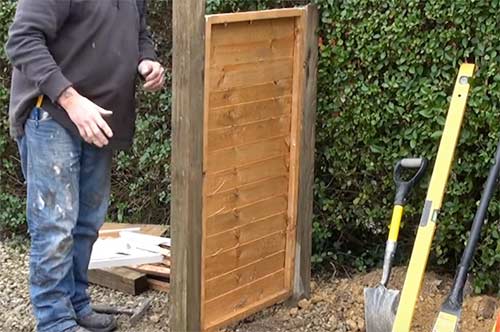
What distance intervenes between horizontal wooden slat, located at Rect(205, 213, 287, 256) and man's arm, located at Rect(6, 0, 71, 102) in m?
0.98

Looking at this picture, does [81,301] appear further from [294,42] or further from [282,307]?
[294,42]

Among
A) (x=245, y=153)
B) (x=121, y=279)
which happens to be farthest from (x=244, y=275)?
(x=121, y=279)

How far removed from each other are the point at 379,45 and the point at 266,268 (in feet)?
4.12

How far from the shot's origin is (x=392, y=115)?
164 inches

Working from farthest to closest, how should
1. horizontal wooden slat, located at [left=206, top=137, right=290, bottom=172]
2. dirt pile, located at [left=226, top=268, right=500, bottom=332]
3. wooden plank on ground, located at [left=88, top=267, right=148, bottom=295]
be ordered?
wooden plank on ground, located at [left=88, top=267, right=148, bottom=295]
dirt pile, located at [left=226, top=268, right=500, bottom=332]
horizontal wooden slat, located at [left=206, top=137, right=290, bottom=172]

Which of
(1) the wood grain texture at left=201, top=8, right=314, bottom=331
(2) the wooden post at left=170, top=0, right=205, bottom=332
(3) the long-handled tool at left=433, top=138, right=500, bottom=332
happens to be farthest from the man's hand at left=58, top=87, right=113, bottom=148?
(3) the long-handled tool at left=433, top=138, right=500, bottom=332

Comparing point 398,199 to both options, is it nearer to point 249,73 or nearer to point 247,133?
point 247,133

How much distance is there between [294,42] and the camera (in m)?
4.20

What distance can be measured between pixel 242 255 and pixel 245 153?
0.50 m

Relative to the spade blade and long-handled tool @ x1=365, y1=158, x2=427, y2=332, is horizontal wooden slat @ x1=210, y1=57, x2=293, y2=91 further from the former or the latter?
the spade blade

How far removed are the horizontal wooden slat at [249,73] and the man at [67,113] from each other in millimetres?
374

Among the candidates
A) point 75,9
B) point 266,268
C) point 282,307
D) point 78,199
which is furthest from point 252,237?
point 75,9

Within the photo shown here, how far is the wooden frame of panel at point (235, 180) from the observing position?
3.56 meters

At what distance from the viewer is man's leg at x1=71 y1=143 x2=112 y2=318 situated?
12.9 ft
